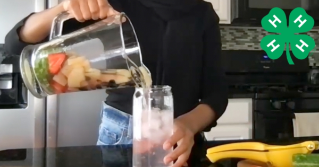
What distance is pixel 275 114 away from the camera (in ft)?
6.93

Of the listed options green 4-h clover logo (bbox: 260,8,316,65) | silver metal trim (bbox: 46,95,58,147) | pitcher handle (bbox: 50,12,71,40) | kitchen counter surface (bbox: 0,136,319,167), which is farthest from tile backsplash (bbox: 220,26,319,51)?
pitcher handle (bbox: 50,12,71,40)

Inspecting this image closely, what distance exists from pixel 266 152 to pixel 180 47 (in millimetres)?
528

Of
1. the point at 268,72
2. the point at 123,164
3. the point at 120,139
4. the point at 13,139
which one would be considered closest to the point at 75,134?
the point at 13,139

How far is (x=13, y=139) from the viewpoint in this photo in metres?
1.75

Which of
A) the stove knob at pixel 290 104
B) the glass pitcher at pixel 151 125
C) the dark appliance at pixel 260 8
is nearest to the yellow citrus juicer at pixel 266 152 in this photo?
the glass pitcher at pixel 151 125

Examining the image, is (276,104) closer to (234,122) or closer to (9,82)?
(234,122)

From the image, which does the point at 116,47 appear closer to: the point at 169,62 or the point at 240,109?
the point at 169,62

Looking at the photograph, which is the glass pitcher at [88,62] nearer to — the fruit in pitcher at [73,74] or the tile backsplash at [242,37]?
the fruit in pitcher at [73,74]

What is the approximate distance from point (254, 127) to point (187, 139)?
4.56 ft

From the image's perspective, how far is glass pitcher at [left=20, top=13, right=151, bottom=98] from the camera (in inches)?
29.0

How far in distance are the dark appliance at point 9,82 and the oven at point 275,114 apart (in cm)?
111

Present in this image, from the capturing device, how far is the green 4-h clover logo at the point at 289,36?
97.7 inches

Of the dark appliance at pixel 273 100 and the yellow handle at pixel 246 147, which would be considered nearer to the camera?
the yellow handle at pixel 246 147

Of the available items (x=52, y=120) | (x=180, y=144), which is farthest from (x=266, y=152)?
(x=52, y=120)
